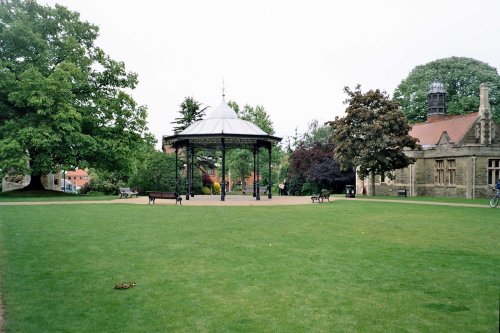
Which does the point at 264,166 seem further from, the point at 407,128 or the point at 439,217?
the point at 439,217

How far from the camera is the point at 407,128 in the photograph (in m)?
34.9

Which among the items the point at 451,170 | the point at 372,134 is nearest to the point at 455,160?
the point at 451,170

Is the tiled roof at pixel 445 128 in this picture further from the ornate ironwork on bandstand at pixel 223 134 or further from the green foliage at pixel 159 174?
the green foliage at pixel 159 174

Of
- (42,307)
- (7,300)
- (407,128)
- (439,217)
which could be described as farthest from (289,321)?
(407,128)

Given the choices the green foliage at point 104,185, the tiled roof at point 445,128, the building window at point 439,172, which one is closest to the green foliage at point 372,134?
the building window at point 439,172

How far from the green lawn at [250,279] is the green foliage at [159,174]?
2982 centimetres

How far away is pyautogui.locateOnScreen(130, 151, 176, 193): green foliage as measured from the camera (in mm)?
43281

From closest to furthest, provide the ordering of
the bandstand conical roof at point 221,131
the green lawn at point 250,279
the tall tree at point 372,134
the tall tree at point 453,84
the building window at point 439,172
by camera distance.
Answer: the green lawn at point 250,279 < the bandstand conical roof at point 221,131 < the tall tree at point 372,134 < the building window at point 439,172 < the tall tree at point 453,84

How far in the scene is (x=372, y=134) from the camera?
34188 millimetres

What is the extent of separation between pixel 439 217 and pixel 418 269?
10.8m

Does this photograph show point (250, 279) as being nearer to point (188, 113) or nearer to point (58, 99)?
point (58, 99)

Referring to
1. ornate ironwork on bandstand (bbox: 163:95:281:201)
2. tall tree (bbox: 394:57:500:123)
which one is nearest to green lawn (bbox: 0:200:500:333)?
ornate ironwork on bandstand (bbox: 163:95:281:201)

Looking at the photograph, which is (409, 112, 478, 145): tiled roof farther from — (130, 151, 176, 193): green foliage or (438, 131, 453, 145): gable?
(130, 151, 176, 193): green foliage

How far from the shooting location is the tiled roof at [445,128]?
1539 inches
